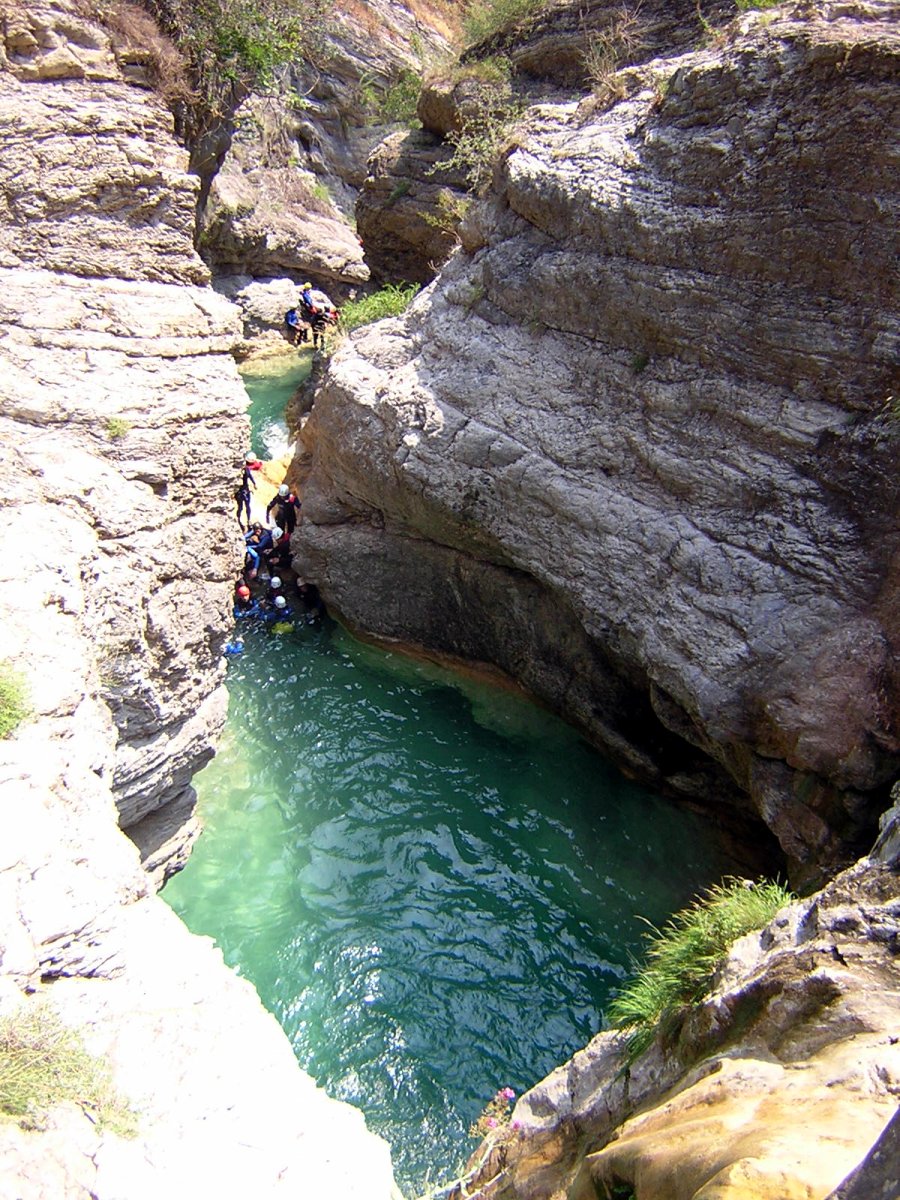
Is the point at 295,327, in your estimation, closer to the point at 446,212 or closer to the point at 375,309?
the point at 446,212

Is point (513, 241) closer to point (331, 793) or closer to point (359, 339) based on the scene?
point (359, 339)

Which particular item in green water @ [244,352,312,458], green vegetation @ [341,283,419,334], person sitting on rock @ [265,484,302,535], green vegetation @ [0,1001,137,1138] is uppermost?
green vegetation @ [341,283,419,334]

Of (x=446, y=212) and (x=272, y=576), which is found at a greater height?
(x=446, y=212)

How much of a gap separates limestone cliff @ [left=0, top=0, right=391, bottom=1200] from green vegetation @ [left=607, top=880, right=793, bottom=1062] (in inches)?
70.3

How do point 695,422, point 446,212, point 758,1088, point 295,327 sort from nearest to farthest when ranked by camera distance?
point 758,1088
point 695,422
point 446,212
point 295,327

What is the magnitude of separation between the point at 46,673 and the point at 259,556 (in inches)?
284

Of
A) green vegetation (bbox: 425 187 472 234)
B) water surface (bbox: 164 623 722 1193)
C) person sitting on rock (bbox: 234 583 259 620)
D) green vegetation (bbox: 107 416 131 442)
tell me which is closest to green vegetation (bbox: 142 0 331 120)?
green vegetation (bbox: 425 187 472 234)

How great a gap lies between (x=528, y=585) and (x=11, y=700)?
6.13 m

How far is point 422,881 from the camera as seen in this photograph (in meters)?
8.32

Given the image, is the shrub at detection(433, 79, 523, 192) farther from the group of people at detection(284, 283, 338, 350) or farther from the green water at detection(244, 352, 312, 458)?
the green water at detection(244, 352, 312, 458)

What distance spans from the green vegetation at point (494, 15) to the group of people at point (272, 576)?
8.78 meters

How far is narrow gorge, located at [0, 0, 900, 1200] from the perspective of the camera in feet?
12.3

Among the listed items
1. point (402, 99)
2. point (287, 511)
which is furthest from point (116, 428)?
point (402, 99)

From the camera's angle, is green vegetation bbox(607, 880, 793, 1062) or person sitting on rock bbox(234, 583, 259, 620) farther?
person sitting on rock bbox(234, 583, 259, 620)
